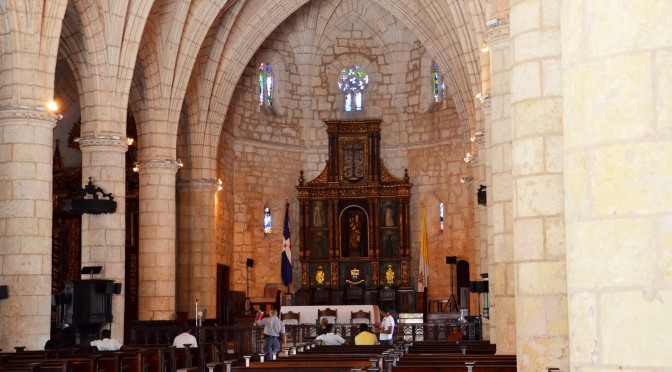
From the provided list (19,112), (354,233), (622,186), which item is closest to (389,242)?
(354,233)

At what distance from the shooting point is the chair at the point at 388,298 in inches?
1262

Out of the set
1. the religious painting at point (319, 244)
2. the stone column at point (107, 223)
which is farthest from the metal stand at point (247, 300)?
the stone column at point (107, 223)

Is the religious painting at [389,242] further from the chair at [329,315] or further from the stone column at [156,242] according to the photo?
the stone column at [156,242]

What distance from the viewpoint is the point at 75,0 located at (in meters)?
21.1

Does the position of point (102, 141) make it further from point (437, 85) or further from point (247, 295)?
point (437, 85)

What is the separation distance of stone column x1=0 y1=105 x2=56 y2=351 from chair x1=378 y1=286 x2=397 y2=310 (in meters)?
15.6

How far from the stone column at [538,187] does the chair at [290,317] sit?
19327 mm

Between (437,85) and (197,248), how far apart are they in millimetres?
10302

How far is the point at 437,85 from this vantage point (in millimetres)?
33469

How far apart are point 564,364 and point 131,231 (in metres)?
22.5

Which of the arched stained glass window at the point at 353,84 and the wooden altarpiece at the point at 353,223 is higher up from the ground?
the arched stained glass window at the point at 353,84

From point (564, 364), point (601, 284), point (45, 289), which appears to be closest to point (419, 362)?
point (564, 364)

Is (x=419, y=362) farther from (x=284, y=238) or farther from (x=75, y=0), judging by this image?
(x=284, y=238)

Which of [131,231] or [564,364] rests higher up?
[131,231]
